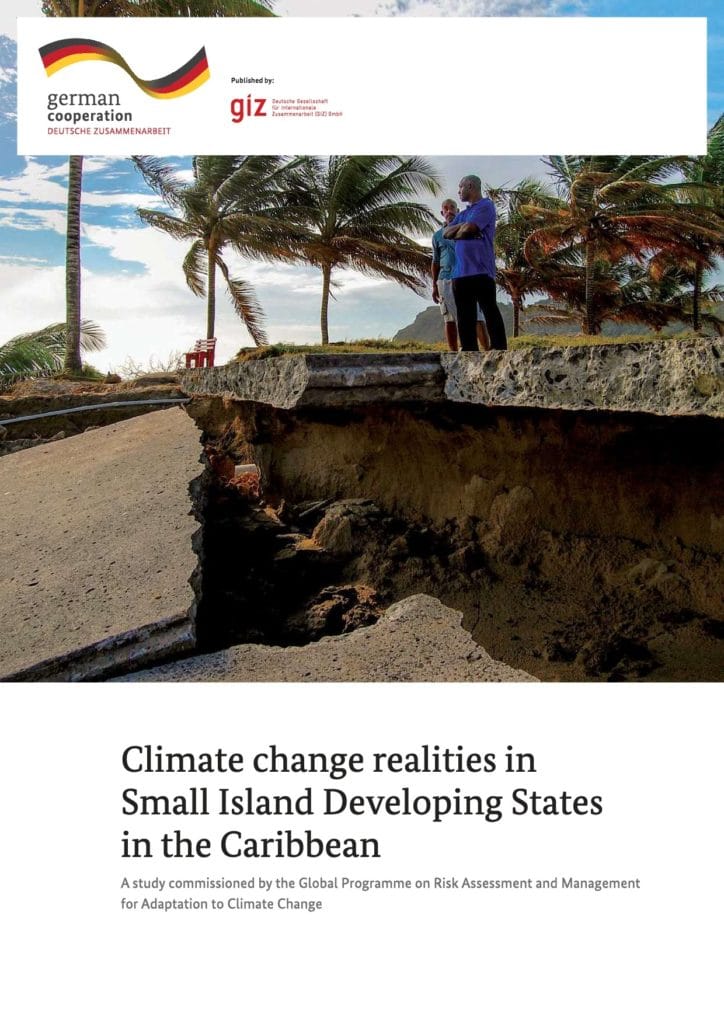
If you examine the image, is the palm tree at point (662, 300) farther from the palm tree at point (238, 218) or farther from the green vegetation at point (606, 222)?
the palm tree at point (238, 218)

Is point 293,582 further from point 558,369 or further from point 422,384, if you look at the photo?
point 558,369

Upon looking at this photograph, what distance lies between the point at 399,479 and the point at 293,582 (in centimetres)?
91

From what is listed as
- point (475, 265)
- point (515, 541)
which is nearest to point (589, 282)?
point (475, 265)

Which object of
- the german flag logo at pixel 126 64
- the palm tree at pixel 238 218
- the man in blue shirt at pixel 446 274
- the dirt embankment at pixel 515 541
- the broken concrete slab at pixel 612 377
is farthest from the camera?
the palm tree at pixel 238 218

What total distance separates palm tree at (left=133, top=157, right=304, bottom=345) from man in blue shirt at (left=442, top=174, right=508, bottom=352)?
12139 millimetres

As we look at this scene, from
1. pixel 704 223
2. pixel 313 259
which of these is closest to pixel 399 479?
pixel 313 259

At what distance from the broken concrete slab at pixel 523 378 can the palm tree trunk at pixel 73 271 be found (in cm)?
772

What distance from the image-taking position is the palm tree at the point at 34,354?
11.9 m

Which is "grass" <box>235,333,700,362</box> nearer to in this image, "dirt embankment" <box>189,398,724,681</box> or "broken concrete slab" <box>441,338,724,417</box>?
"dirt embankment" <box>189,398,724,681</box>

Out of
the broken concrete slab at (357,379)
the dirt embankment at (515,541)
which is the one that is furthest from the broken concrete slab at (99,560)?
the broken concrete slab at (357,379)

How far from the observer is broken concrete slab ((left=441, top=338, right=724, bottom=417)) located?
7.41ft

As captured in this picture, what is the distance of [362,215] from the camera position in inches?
685
